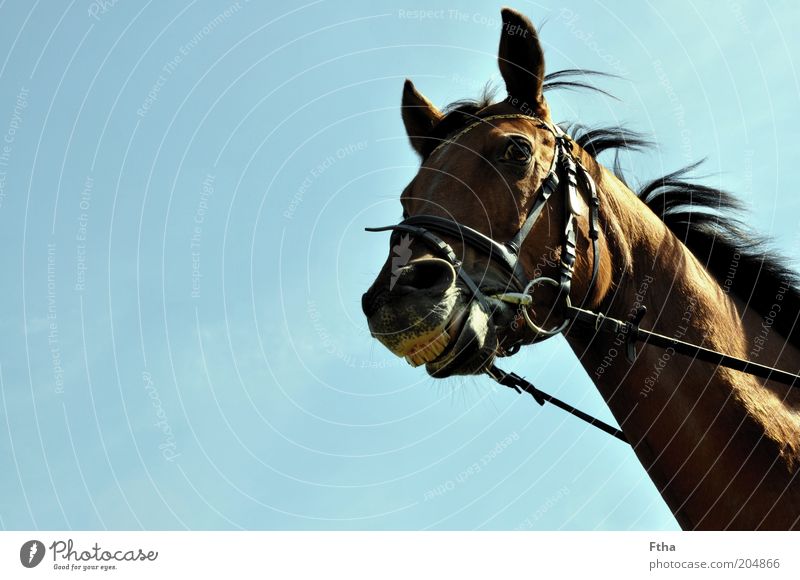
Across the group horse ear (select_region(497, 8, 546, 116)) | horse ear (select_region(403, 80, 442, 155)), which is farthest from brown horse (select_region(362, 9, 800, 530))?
horse ear (select_region(403, 80, 442, 155))

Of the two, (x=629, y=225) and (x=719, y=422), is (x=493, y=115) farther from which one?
(x=719, y=422)

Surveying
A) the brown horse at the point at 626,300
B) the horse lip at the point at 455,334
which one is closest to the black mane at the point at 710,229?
the brown horse at the point at 626,300

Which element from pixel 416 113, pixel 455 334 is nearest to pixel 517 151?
pixel 455 334

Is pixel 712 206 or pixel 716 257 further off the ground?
pixel 712 206

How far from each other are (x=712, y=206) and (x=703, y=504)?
2913mm

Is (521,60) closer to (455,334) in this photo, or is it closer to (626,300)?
(626,300)

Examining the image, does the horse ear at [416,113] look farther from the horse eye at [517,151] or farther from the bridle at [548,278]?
the bridle at [548,278]

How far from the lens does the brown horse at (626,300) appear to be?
5461 mm

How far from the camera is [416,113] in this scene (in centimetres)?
807

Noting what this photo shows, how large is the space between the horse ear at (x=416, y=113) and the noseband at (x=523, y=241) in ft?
6.25

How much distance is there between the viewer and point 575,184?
637cm

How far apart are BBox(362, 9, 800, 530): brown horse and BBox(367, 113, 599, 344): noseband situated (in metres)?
0.04

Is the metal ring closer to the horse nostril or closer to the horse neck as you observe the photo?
the horse neck
